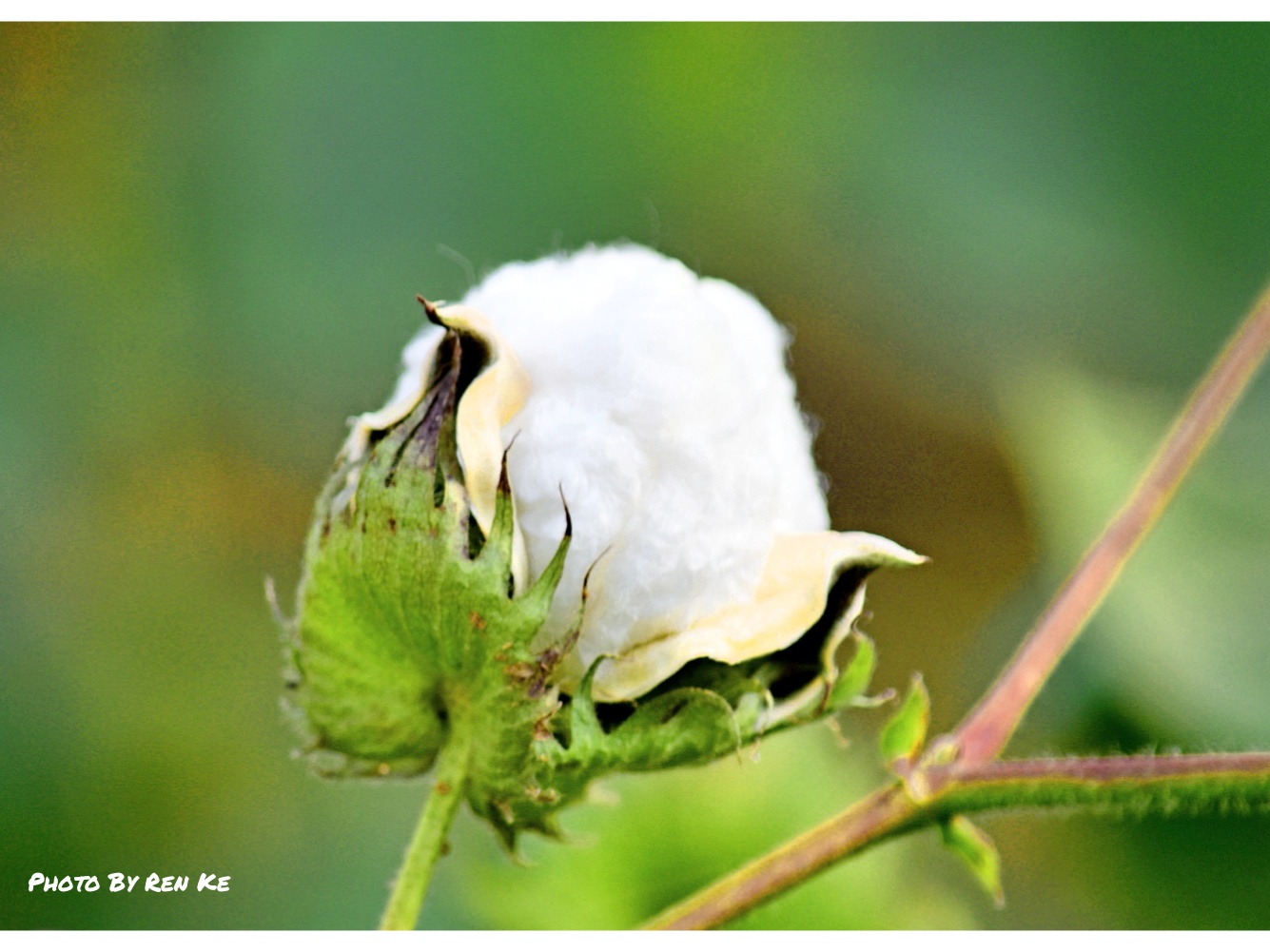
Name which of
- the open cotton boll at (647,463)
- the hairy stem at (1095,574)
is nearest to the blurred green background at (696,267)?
the hairy stem at (1095,574)

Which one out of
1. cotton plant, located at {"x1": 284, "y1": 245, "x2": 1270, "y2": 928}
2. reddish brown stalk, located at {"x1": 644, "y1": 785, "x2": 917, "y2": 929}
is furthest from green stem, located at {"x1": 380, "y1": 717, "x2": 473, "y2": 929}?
reddish brown stalk, located at {"x1": 644, "y1": 785, "x2": 917, "y2": 929}

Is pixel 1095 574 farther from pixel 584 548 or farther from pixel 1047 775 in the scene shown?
pixel 584 548

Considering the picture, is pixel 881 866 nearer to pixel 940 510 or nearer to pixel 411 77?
pixel 940 510

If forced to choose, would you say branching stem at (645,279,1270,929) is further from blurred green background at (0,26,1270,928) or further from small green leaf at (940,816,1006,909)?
blurred green background at (0,26,1270,928)

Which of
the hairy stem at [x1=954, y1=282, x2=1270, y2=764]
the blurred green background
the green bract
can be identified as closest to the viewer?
the green bract

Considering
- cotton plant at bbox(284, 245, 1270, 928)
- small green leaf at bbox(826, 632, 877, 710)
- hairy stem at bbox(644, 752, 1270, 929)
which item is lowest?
hairy stem at bbox(644, 752, 1270, 929)

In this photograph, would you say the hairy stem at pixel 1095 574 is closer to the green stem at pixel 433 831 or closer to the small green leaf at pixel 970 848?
the small green leaf at pixel 970 848

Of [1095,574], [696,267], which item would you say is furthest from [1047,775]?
[696,267]

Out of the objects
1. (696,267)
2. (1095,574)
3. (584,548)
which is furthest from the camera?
(696,267)
